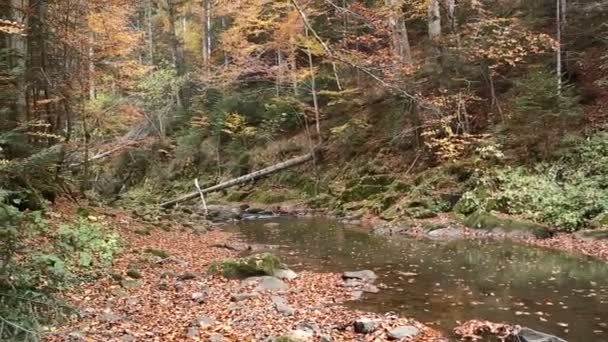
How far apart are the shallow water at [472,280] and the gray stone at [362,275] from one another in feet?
0.57

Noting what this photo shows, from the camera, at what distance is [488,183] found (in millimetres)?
16656

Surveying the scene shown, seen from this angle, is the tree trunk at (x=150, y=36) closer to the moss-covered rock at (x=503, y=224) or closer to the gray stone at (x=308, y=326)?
the moss-covered rock at (x=503, y=224)

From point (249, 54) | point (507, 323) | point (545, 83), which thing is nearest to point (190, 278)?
point (507, 323)

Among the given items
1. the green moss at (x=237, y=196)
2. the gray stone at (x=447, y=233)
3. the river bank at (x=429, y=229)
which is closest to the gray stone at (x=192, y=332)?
the river bank at (x=429, y=229)

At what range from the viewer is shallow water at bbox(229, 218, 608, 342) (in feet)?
24.9

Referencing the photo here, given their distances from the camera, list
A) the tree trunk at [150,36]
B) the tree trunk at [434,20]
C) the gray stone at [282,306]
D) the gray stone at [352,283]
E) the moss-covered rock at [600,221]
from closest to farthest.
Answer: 1. the gray stone at [282,306]
2. the gray stone at [352,283]
3. the moss-covered rock at [600,221]
4. the tree trunk at [434,20]
5. the tree trunk at [150,36]

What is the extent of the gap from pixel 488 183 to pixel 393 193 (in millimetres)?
3757

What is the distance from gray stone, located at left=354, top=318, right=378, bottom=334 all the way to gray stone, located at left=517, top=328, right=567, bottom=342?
1740 millimetres

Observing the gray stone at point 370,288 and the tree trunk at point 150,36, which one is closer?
the gray stone at point 370,288

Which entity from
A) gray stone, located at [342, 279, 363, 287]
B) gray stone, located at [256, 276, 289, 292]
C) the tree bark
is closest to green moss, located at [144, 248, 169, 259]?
gray stone, located at [256, 276, 289, 292]

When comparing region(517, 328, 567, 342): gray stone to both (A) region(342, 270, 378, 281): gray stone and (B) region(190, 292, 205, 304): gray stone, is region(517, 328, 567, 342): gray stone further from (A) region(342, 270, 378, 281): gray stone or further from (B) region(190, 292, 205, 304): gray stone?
(B) region(190, 292, 205, 304): gray stone

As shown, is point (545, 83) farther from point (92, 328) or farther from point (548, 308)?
point (92, 328)

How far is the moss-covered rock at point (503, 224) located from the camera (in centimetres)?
1373

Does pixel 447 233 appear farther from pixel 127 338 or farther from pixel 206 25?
pixel 206 25
